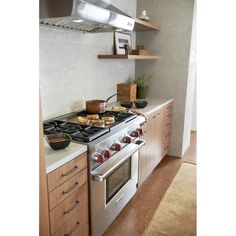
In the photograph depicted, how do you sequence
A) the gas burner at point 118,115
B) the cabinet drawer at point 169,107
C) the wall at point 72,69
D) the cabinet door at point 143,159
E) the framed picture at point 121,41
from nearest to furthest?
the wall at point 72,69 → the gas burner at point 118,115 → the cabinet door at point 143,159 → the framed picture at point 121,41 → the cabinet drawer at point 169,107

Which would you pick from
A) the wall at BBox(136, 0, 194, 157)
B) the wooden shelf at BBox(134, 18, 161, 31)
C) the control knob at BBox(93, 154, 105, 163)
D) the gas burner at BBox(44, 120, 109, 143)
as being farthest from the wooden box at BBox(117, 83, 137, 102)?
the control knob at BBox(93, 154, 105, 163)

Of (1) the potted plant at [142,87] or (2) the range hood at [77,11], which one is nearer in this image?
(2) the range hood at [77,11]

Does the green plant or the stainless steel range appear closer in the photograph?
the stainless steel range

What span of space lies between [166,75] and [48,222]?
270 centimetres

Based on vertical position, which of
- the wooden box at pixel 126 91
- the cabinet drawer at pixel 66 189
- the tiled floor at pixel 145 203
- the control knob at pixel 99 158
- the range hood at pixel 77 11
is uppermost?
the range hood at pixel 77 11

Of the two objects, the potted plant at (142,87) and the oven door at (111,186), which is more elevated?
the potted plant at (142,87)

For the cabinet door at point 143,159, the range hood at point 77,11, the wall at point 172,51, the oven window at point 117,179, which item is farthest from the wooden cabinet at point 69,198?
the wall at point 172,51

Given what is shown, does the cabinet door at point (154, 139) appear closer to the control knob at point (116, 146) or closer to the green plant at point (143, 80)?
the green plant at point (143, 80)

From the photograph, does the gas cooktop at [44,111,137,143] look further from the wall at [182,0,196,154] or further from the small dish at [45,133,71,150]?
the wall at [182,0,196,154]

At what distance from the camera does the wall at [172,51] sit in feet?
10.4

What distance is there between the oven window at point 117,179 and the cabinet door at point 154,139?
57 cm

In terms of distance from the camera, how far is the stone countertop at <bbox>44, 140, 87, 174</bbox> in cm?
124

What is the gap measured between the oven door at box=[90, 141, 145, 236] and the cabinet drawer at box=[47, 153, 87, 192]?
154 mm
